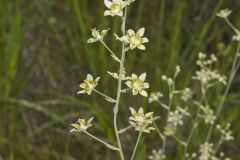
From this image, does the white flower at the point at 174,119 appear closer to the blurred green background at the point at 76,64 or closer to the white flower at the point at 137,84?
the blurred green background at the point at 76,64

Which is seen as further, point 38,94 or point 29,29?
point 29,29

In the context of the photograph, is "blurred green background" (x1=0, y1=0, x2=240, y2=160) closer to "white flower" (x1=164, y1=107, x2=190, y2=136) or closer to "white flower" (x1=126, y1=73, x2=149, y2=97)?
"white flower" (x1=164, y1=107, x2=190, y2=136)

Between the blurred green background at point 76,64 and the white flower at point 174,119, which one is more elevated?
the blurred green background at point 76,64

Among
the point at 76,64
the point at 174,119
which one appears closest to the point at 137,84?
the point at 174,119

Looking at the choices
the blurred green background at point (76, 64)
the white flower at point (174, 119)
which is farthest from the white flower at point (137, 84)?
the blurred green background at point (76, 64)

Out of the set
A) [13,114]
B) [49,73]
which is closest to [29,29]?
[49,73]

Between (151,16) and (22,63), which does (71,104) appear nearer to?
(22,63)

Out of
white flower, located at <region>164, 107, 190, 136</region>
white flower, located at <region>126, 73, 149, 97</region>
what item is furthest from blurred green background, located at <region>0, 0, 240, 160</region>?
white flower, located at <region>126, 73, 149, 97</region>

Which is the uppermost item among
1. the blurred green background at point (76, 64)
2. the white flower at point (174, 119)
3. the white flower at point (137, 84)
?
the blurred green background at point (76, 64)
